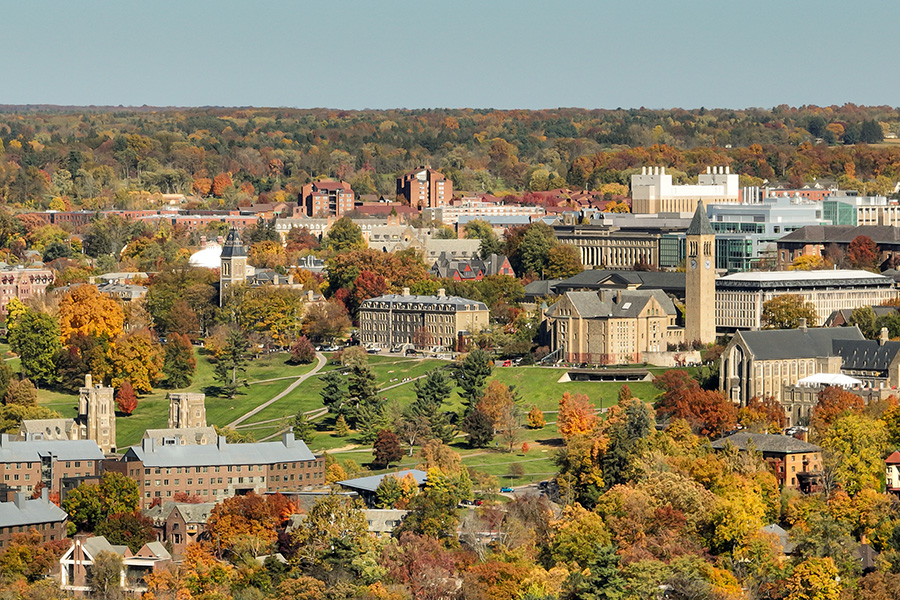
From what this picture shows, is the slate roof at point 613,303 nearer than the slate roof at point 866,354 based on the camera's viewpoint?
No

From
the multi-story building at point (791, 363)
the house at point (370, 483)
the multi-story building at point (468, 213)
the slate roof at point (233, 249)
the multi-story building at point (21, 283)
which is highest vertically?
the multi-story building at point (468, 213)

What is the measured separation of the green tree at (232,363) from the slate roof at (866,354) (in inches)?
1325

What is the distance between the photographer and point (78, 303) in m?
135

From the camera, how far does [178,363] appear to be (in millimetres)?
125250

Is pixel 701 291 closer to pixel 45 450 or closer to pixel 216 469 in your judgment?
pixel 216 469

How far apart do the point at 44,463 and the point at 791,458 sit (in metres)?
34.3

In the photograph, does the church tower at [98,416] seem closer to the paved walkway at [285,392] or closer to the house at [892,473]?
the paved walkway at [285,392]

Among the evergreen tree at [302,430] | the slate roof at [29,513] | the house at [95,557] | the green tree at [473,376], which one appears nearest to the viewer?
the house at [95,557]

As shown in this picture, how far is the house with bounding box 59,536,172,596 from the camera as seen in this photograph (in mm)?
84375

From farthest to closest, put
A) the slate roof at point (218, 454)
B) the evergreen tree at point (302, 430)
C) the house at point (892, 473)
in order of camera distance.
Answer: the evergreen tree at point (302, 430) → the slate roof at point (218, 454) → the house at point (892, 473)

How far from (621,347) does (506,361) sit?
6496 millimetres

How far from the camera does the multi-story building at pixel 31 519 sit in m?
88.7

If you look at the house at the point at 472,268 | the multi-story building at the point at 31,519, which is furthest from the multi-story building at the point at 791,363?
the house at the point at 472,268

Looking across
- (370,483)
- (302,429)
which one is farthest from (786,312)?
(370,483)
